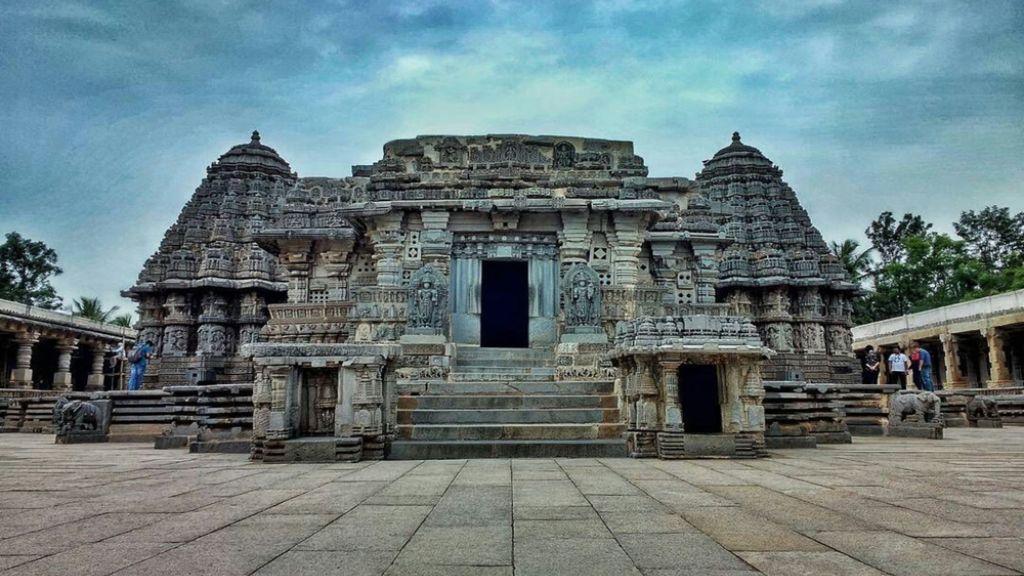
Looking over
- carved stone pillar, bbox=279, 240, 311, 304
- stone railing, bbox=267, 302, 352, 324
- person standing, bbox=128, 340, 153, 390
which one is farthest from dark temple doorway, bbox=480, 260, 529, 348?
person standing, bbox=128, 340, 153, 390

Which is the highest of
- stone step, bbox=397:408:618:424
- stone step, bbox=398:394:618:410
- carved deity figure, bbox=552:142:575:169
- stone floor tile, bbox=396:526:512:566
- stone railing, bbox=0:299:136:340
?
carved deity figure, bbox=552:142:575:169

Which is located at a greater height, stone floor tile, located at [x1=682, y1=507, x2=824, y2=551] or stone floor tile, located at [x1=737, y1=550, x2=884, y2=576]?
stone floor tile, located at [x1=737, y1=550, x2=884, y2=576]

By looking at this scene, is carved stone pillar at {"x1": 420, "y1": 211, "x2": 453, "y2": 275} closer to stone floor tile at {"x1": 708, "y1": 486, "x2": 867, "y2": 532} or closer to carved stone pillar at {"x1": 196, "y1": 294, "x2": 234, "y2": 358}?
stone floor tile at {"x1": 708, "y1": 486, "x2": 867, "y2": 532}

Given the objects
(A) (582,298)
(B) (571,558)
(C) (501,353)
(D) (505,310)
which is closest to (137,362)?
(C) (501,353)

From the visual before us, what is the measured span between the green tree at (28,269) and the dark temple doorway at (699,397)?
46.6 m

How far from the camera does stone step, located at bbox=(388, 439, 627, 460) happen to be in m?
8.30

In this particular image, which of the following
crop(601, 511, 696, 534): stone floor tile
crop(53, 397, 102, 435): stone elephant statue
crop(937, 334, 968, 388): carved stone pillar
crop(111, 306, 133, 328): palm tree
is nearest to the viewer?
crop(601, 511, 696, 534): stone floor tile

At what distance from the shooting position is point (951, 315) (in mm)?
28453

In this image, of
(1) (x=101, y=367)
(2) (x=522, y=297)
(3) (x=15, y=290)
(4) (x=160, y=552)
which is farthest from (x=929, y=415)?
(3) (x=15, y=290)

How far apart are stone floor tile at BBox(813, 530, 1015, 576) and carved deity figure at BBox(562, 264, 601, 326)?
10099mm

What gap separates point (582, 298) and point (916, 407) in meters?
7.20

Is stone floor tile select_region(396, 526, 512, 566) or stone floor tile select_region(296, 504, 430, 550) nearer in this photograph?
stone floor tile select_region(396, 526, 512, 566)

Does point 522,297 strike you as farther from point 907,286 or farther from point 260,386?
point 907,286

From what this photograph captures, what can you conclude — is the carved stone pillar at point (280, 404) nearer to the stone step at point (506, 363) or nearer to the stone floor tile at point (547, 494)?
the stone floor tile at point (547, 494)
